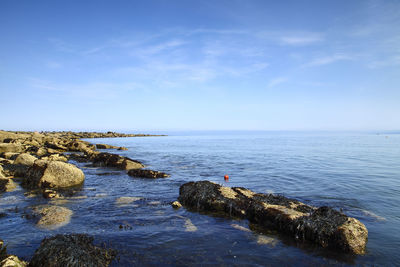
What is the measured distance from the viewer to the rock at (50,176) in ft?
53.1

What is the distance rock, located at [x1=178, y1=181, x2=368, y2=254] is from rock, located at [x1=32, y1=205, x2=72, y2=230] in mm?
6048

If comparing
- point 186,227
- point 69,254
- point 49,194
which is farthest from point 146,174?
point 69,254

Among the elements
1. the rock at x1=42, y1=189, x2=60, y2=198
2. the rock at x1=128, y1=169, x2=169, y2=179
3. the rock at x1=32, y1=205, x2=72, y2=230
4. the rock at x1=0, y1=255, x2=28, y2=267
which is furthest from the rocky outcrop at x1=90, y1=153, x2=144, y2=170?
A: the rock at x1=0, y1=255, x2=28, y2=267

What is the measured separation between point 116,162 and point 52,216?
15.1 meters

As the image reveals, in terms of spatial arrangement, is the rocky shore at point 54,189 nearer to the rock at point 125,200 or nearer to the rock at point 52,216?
the rock at point 52,216

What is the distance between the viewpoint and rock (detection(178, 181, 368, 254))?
8.71 metres

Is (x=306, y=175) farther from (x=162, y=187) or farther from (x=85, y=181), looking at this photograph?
→ (x=85, y=181)

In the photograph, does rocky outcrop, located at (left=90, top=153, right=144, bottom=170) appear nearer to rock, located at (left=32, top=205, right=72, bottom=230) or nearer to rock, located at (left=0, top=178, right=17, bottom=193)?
rock, located at (left=0, top=178, right=17, bottom=193)

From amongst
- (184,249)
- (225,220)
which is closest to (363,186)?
(225,220)

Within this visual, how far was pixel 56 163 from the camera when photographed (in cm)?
1716

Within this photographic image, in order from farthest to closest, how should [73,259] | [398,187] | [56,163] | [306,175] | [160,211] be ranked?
1. [306,175]
2. [398,187]
3. [56,163]
4. [160,211]
5. [73,259]

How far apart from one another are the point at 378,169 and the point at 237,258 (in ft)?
89.9

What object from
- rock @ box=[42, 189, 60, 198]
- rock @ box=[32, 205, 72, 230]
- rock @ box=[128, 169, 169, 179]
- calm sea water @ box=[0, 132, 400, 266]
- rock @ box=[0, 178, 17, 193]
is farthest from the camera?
rock @ box=[128, 169, 169, 179]

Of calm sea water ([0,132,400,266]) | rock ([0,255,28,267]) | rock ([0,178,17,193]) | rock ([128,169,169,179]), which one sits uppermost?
rock ([0,255,28,267])
